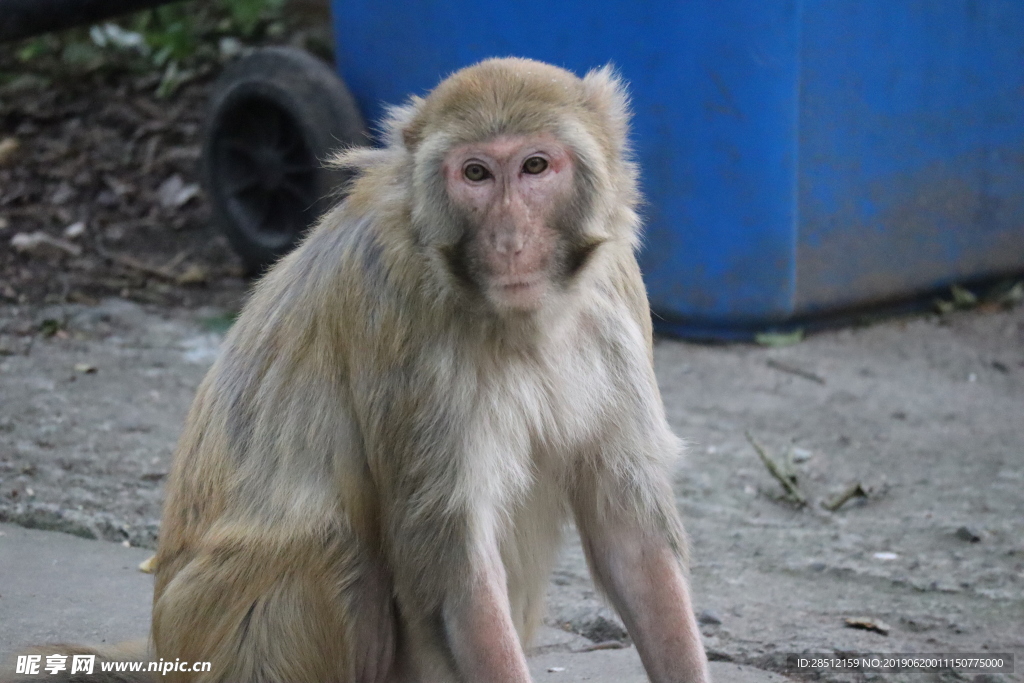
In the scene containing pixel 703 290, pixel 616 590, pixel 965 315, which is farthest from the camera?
pixel 965 315

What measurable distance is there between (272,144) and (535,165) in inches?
194

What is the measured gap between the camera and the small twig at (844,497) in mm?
4965

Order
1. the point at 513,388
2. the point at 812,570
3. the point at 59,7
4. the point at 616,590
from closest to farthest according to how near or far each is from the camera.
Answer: the point at 513,388, the point at 616,590, the point at 812,570, the point at 59,7

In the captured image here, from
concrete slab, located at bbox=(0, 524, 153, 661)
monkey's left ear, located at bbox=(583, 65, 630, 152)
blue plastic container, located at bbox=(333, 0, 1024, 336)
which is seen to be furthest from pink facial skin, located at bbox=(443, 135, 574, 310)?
blue plastic container, located at bbox=(333, 0, 1024, 336)

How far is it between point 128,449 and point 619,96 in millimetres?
2983

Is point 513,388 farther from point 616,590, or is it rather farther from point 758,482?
point 758,482

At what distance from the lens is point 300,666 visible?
3.15 m

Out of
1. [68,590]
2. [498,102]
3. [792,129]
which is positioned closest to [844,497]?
[792,129]

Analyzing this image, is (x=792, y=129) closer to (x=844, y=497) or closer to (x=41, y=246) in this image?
(x=844, y=497)

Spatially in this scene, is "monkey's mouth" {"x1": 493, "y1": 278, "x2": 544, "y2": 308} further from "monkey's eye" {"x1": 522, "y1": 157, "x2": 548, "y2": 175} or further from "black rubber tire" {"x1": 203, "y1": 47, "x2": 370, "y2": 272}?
"black rubber tire" {"x1": 203, "y1": 47, "x2": 370, "y2": 272}

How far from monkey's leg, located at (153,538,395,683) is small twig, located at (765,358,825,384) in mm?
3705

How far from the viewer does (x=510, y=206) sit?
2826 mm

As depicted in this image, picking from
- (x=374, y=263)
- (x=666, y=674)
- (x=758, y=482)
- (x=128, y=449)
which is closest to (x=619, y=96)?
(x=374, y=263)

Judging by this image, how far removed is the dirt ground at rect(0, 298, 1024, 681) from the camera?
4109 millimetres
